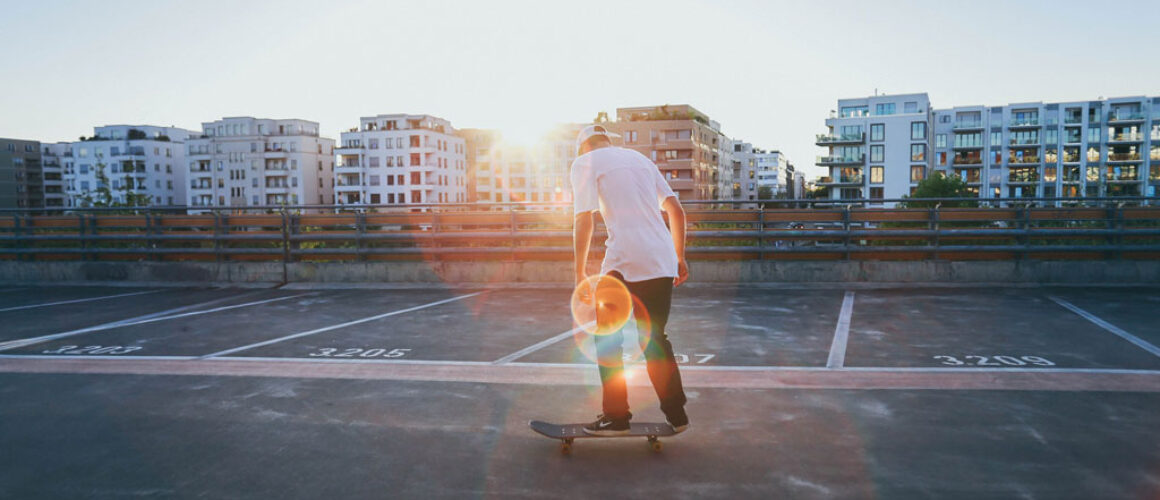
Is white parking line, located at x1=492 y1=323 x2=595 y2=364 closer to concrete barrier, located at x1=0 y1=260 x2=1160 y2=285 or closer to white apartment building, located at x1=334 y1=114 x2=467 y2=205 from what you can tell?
concrete barrier, located at x1=0 y1=260 x2=1160 y2=285

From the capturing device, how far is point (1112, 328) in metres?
8.66

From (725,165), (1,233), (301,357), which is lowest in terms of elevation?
(301,357)

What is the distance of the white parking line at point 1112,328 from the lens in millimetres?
7447

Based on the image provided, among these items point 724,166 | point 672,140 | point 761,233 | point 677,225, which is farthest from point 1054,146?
point 677,225

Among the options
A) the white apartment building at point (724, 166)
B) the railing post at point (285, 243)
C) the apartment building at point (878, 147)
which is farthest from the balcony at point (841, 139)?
the railing post at point (285, 243)

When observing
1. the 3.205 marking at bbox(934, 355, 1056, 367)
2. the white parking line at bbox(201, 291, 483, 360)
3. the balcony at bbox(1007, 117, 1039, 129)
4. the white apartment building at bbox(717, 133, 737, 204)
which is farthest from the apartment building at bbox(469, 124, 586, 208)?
the 3.205 marking at bbox(934, 355, 1056, 367)

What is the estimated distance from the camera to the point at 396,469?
168 inches

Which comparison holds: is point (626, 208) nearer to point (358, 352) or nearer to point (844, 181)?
point (358, 352)

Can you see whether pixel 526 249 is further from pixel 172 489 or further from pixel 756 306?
pixel 172 489

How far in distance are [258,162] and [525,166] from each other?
1740 inches

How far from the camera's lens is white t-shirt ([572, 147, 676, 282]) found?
4523 mm

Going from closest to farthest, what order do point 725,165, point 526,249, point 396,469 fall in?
point 396,469, point 526,249, point 725,165

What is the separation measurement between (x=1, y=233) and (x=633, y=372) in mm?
17951

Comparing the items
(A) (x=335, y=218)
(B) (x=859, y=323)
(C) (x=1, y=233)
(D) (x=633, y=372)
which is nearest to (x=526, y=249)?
(A) (x=335, y=218)
